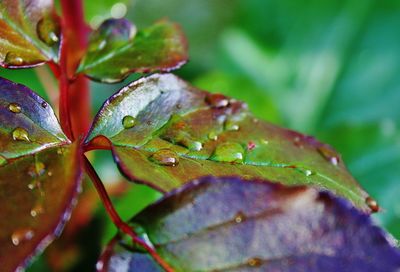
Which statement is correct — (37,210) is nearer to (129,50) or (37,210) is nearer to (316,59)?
(129,50)

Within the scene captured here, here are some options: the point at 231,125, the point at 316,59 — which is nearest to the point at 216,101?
the point at 231,125

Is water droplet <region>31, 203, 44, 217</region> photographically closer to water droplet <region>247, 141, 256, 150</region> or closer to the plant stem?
water droplet <region>247, 141, 256, 150</region>

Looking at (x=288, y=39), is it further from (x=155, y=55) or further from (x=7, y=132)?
(x=7, y=132)

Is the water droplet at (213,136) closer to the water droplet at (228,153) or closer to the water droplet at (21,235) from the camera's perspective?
the water droplet at (228,153)

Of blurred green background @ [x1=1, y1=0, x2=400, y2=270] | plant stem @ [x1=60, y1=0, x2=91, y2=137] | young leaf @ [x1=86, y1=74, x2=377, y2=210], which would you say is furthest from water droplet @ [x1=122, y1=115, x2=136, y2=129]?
blurred green background @ [x1=1, y1=0, x2=400, y2=270]

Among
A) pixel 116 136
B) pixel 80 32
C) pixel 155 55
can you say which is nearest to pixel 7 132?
pixel 116 136
